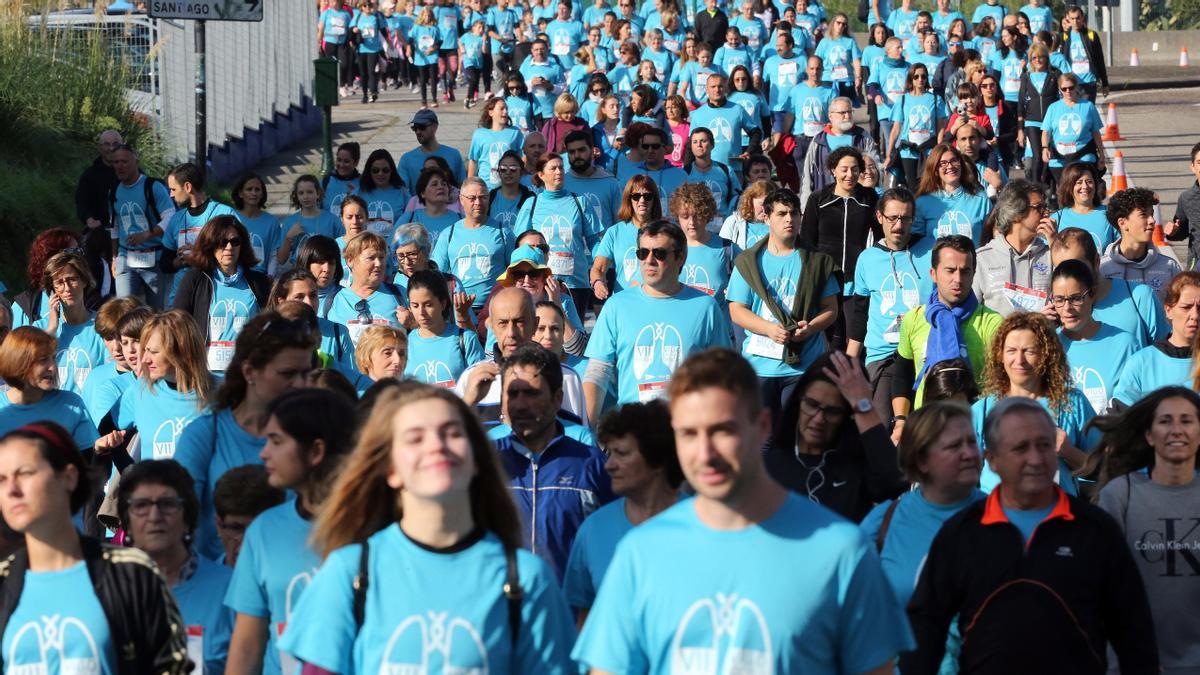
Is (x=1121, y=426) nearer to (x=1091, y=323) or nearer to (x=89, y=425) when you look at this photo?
(x=1091, y=323)

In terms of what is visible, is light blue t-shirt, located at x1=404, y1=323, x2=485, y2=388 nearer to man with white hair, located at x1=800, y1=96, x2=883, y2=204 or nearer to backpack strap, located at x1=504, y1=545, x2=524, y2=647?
backpack strap, located at x1=504, y1=545, x2=524, y2=647

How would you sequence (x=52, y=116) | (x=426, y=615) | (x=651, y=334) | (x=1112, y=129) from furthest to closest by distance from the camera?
(x=1112, y=129)
(x=52, y=116)
(x=651, y=334)
(x=426, y=615)

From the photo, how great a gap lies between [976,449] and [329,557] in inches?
95.8

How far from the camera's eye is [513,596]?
181 inches

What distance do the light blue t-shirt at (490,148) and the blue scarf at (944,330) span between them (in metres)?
8.56

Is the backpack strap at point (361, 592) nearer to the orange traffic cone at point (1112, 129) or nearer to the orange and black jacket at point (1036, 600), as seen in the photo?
the orange and black jacket at point (1036, 600)

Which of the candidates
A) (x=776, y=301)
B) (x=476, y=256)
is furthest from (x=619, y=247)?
(x=776, y=301)

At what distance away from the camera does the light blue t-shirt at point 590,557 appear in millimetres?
6055

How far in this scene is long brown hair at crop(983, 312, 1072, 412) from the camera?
26.6ft

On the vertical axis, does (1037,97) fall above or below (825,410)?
above

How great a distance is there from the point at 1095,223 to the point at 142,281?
7107 millimetres

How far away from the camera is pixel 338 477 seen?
4.93 meters

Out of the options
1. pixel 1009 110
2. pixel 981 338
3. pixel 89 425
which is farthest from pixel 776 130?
pixel 89 425

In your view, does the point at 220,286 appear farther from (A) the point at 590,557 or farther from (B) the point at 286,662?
(B) the point at 286,662
